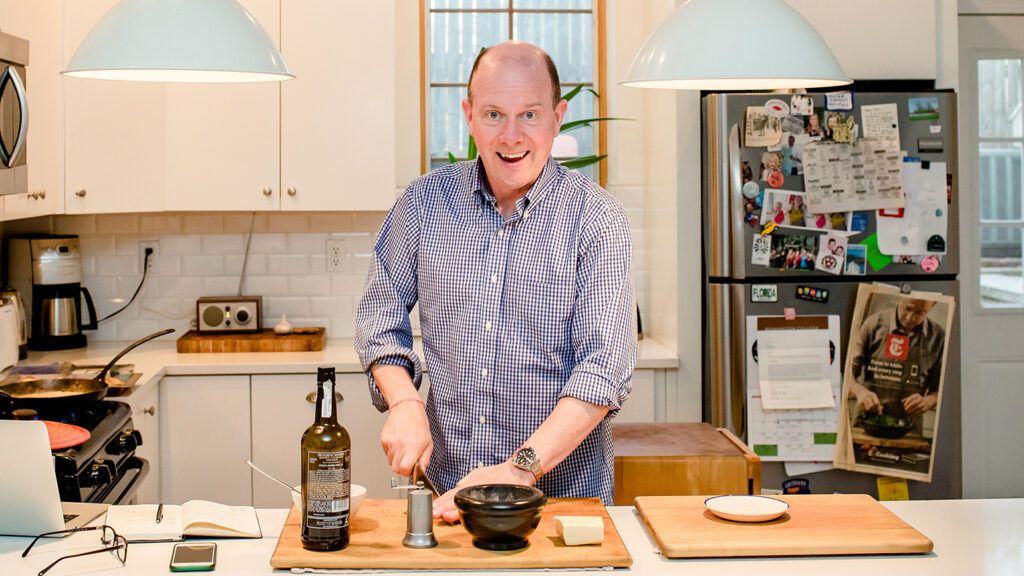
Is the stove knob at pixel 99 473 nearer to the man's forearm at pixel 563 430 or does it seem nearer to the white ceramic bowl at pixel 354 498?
the white ceramic bowl at pixel 354 498

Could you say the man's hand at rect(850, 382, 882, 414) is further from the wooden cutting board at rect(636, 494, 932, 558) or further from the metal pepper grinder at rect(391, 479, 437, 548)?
the metal pepper grinder at rect(391, 479, 437, 548)

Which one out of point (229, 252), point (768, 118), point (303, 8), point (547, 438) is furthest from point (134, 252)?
point (547, 438)

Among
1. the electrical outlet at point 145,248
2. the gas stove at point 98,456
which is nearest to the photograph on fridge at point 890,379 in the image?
the gas stove at point 98,456

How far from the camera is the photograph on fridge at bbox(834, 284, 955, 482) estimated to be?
3.70 m

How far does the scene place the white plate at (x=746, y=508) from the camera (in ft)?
6.57

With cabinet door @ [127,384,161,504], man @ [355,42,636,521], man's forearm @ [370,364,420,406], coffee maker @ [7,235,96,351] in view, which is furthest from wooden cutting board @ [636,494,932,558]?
coffee maker @ [7,235,96,351]

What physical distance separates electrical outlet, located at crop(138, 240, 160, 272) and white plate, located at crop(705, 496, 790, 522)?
9.80ft

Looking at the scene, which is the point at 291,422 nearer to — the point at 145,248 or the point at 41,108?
the point at 145,248

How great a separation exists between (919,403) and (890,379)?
0.12 metres

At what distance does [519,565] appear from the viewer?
5.97ft

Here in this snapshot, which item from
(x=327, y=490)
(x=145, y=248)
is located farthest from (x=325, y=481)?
(x=145, y=248)

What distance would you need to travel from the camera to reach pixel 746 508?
2.04 metres

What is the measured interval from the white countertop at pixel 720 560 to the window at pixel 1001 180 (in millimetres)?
2774

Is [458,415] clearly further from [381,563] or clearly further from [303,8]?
[303,8]
